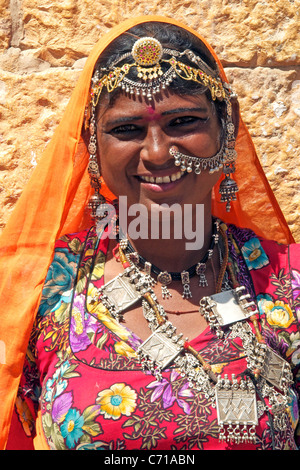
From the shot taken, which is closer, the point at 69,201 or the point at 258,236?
the point at 69,201

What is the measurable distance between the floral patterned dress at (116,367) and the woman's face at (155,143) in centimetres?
32

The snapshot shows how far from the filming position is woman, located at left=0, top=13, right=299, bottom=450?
179 centimetres

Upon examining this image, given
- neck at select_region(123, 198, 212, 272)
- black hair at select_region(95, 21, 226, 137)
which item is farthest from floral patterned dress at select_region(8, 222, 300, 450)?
black hair at select_region(95, 21, 226, 137)

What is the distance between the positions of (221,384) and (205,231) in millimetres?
520

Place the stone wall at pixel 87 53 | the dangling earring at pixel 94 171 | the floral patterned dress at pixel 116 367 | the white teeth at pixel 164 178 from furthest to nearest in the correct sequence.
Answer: the stone wall at pixel 87 53 < the dangling earring at pixel 94 171 < the white teeth at pixel 164 178 < the floral patterned dress at pixel 116 367

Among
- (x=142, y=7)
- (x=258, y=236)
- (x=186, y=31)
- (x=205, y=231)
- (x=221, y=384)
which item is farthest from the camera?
(x=142, y=7)

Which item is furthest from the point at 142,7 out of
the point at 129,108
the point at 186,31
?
the point at 129,108

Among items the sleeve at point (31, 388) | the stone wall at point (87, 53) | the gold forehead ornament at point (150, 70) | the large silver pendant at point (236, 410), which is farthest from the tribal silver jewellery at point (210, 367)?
the stone wall at point (87, 53)

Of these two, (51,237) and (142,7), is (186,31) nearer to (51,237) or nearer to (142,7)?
(142,7)

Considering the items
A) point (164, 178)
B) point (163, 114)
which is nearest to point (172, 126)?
point (163, 114)

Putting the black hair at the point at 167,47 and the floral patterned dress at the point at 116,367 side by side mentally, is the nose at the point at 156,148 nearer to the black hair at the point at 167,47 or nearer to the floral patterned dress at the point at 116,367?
the black hair at the point at 167,47

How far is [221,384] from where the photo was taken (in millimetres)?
1815

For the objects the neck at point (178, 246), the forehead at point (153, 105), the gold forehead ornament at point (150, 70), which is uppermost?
the gold forehead ornament at point (150, 70)

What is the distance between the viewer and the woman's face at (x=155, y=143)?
1.86 m
